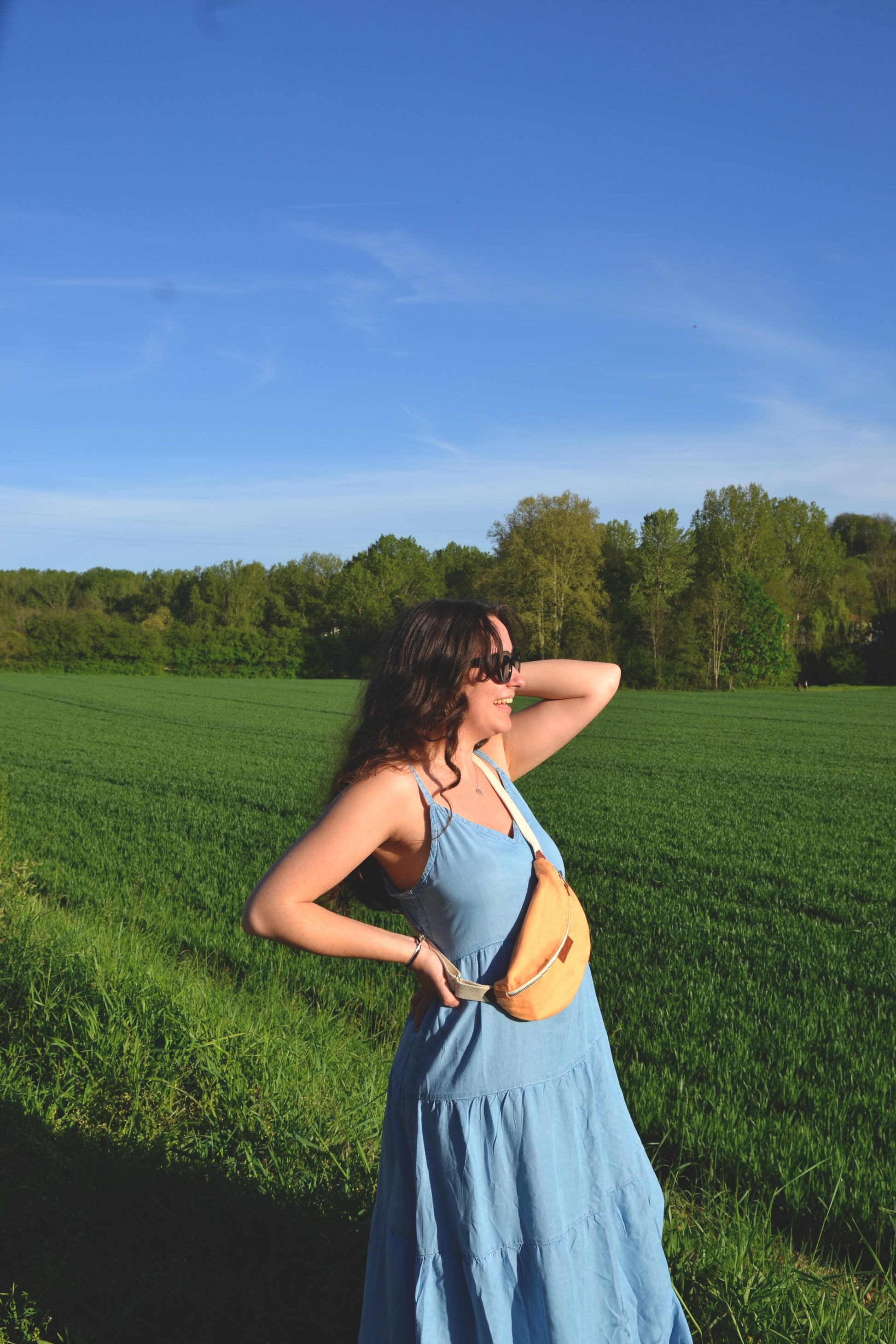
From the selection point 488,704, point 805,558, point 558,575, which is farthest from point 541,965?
point 805,558

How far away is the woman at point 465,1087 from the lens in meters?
1.80

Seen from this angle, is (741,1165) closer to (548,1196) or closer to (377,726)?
(548,1196)

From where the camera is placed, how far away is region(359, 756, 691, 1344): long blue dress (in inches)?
70.8

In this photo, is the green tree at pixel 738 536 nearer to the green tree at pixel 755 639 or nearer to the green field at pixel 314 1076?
the green tree at pixel 755 639

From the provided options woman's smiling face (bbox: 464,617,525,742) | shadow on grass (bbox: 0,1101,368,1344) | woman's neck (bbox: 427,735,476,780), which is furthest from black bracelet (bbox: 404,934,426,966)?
shadow on grass (bbox: 0,1101,368,1344)

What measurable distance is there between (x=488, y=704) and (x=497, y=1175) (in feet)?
3.23

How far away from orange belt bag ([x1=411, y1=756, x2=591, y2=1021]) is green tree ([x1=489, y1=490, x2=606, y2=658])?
2413 inches

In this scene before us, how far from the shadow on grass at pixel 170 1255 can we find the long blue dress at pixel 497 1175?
2.83 ft

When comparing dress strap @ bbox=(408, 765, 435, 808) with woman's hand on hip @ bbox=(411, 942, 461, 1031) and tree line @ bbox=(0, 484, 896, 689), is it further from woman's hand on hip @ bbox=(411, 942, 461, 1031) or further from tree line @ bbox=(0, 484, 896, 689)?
tree line @ bbox=(0, 484, 896, 689)

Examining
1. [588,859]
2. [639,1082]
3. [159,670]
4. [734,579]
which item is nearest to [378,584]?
[159,670]

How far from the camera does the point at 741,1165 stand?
367 centimetres

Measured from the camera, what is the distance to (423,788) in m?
1.94

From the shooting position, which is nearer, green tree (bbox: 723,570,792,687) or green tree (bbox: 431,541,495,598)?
green tree (bbox: 723,570,792,687)

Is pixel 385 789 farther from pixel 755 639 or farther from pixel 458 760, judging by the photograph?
pixel 755 639
